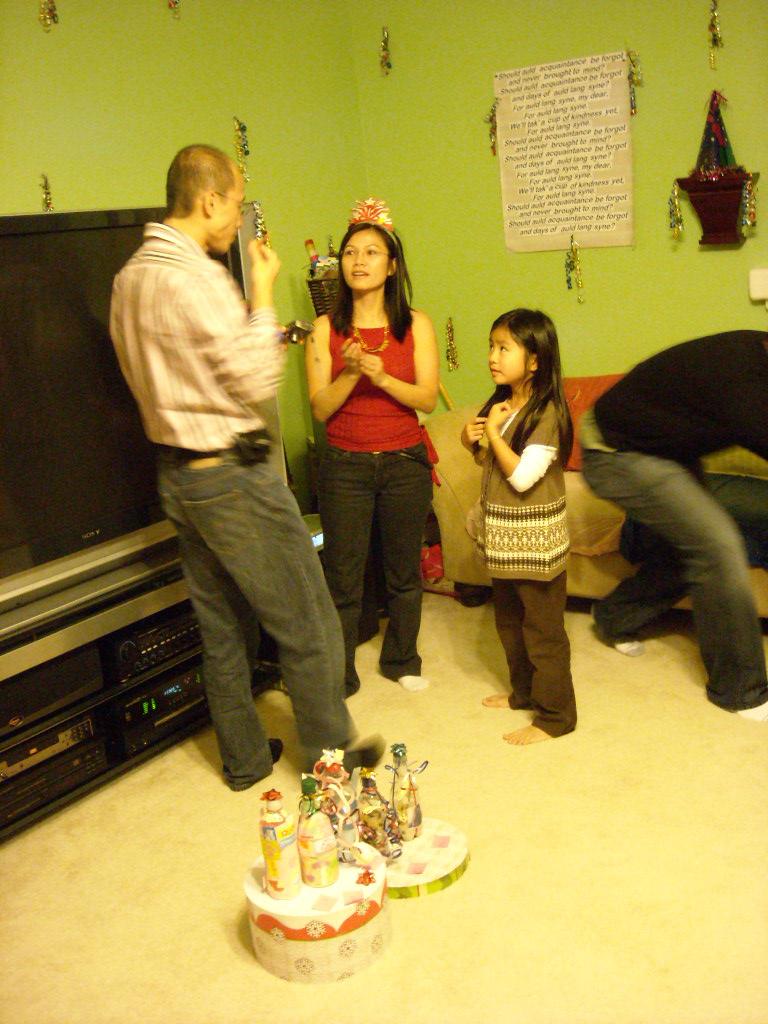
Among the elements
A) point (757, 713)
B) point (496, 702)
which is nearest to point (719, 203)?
point (757, 713)

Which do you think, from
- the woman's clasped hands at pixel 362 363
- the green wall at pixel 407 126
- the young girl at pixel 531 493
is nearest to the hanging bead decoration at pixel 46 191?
the green wall at pixel 407 126

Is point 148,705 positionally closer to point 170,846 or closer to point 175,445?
point 170,846

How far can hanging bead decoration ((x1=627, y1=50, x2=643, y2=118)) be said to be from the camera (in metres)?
3.41

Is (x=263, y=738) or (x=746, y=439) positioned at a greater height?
(x=746, y=439)

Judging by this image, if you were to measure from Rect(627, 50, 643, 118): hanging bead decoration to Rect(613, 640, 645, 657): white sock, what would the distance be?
5.74 feet

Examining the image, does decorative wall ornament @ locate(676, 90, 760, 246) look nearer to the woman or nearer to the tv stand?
the woman

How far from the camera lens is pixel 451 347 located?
13.3ft

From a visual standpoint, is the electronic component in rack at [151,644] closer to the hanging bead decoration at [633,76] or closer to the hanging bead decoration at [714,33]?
the hanging bead decoration at [633,76]

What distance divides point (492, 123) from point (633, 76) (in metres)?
0.54

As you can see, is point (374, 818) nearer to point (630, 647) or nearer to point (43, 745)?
point (43, 745)

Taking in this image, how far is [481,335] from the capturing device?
3.99 metres

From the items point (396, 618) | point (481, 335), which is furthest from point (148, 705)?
point (481, 335)

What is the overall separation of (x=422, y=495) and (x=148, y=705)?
0.91 metres

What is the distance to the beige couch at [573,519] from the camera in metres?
3.16
